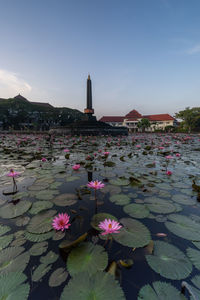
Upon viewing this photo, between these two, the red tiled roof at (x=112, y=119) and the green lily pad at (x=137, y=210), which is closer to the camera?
the green lily pad at (x=137, y=210)

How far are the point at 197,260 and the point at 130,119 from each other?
52936 mm

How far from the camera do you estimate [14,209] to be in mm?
1263

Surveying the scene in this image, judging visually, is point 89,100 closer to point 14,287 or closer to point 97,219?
point 97,219

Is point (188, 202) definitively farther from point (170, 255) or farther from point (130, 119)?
point (130, 119)

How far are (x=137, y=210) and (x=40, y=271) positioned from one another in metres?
0.90

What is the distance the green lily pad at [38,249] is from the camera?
0.83m

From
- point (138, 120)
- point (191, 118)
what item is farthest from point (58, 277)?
point (138, 120)

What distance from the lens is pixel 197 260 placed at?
2.57 feet

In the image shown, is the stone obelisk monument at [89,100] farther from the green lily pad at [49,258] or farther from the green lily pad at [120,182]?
the green lily pad at [49,258]

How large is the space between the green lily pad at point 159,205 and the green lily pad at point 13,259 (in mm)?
1096

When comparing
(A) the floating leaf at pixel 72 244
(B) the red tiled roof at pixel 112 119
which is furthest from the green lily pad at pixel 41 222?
(B) the red tiled roof at pixel 112 119

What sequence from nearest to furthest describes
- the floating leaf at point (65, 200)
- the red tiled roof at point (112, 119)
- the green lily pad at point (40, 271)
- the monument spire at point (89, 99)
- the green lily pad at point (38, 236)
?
the green lily pad at point (40, 271) → the green lily pad at point (38, 236) → the floating leaf at point (65, 200) → the monument spire at point (89, 99) → the red tiled roof at point (112, 119)

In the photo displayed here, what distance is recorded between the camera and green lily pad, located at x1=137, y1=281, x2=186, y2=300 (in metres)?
0.59

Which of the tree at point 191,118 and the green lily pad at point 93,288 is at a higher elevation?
the tree at point 191,118
